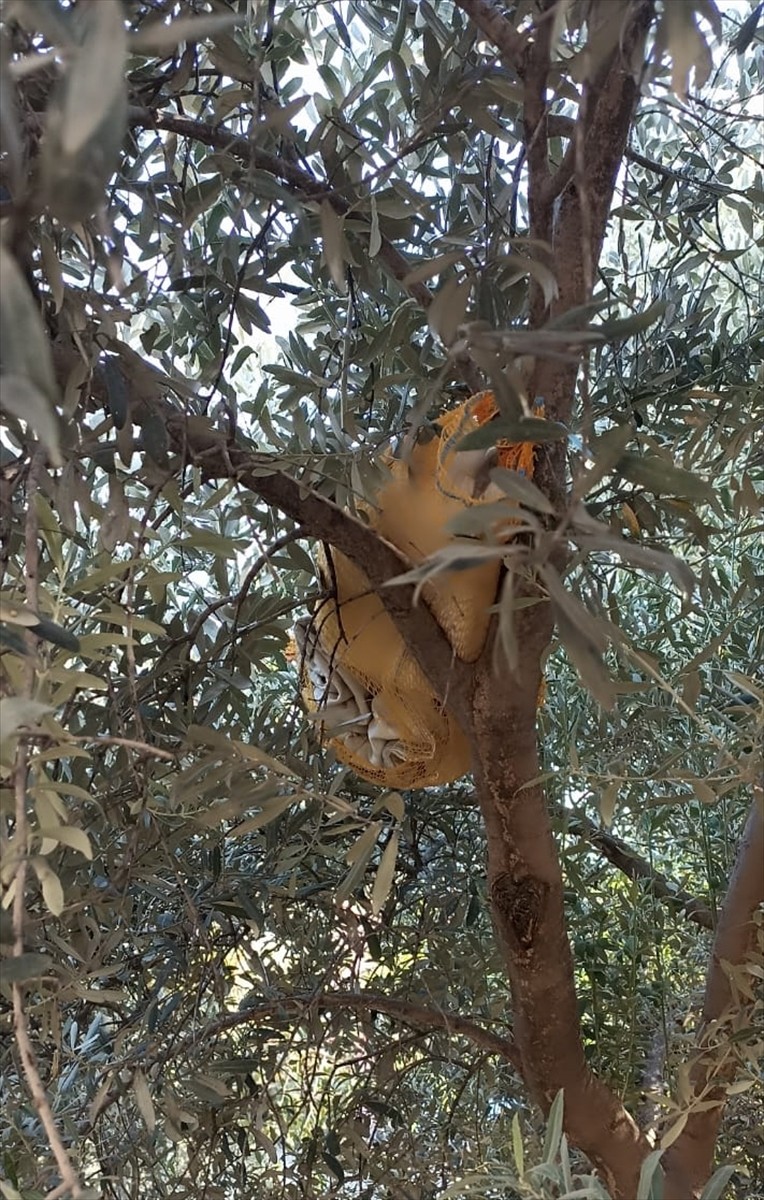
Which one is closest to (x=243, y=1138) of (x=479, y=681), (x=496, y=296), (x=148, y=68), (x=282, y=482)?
(x=479, y=681)

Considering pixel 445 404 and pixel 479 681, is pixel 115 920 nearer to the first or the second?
pixel 479 681

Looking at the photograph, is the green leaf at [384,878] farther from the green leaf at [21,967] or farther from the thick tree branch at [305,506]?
the green leaf at [21,967]

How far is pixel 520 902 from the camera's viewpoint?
0.77m

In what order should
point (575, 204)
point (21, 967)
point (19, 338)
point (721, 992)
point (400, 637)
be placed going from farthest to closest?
point (721, 992)
point (400, 637)
point (575, 204)
point (21, 967)
point (19, 338)

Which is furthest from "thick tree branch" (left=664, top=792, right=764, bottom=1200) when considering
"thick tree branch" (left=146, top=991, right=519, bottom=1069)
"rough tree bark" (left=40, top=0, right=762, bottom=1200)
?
"thick tree branch" (left=146, top=991, right=519, bottom=1069)

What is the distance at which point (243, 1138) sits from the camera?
947mm

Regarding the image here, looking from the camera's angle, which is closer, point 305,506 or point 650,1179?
point 650,1179

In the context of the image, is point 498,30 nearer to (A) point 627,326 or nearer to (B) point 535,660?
(A) point 627,326

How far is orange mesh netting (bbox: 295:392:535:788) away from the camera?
642mm

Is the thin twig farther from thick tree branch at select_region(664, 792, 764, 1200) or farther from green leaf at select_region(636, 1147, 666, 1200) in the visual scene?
thick tree branch at select_region(664, 792, 764, 1200)

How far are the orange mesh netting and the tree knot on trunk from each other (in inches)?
3.9

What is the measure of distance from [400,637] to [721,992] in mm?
444

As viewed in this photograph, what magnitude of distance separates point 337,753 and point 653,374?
456 mm

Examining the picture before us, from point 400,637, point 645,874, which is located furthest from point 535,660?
point 645,874
